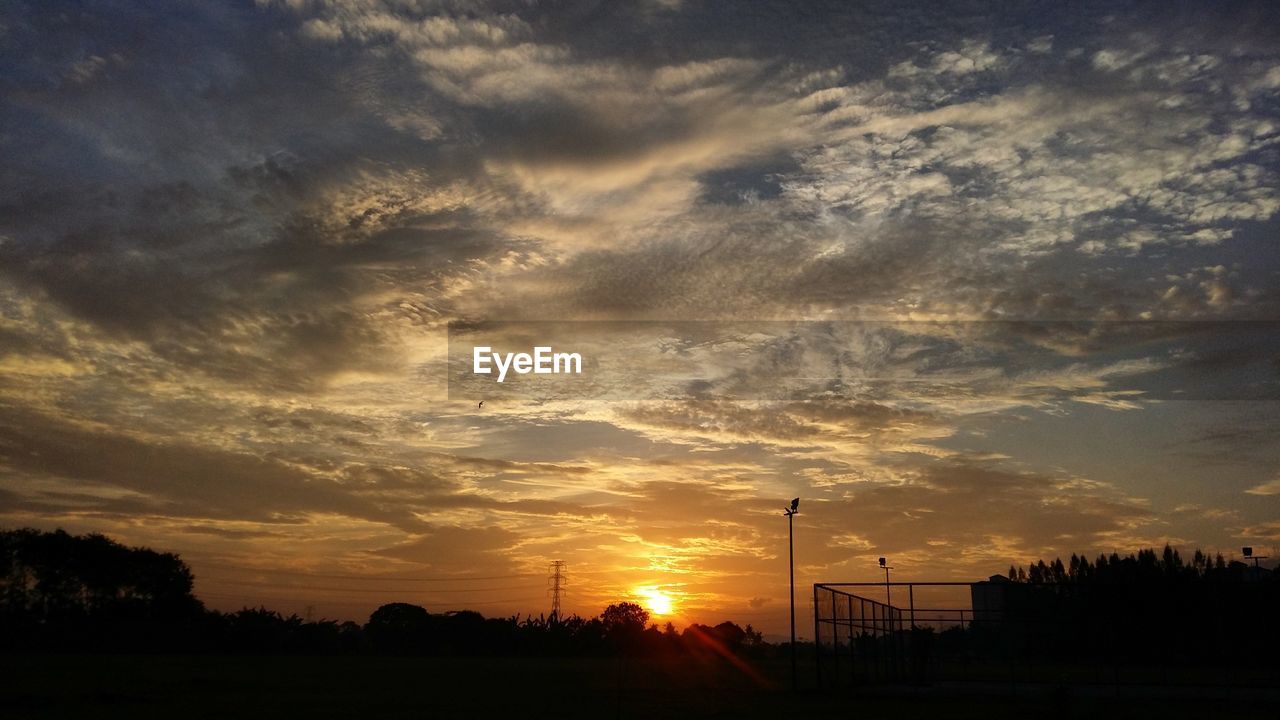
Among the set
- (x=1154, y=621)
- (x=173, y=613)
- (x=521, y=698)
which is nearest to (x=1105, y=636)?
(x=1154, y=621)

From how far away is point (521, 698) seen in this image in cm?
4222

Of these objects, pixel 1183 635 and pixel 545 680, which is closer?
pixel 1183 635

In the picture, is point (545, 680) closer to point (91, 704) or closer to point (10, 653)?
point (91, 704)

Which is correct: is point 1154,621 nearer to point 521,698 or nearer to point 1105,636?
point 1105,636

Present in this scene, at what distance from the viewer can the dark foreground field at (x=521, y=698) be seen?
32.6 metres

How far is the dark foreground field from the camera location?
107 ft

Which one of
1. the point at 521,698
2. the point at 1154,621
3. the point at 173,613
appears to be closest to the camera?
the point at 521,698

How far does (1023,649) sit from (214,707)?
40689 millimetres

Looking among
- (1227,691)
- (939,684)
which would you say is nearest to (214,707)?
(939,684)

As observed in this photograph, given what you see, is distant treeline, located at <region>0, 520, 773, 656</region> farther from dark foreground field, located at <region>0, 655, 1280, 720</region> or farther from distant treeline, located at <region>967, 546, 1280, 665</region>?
distant treeline, located at <region>967, 546, 1280, 665</region>

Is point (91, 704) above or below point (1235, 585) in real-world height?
below

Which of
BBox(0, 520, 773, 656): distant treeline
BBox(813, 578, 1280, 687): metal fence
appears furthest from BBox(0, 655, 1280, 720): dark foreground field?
BBox(0, 520, 773, 656): distant treeline

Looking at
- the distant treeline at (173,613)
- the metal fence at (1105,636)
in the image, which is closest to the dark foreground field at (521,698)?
the metal fence at (1105,636)

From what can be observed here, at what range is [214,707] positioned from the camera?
36.9 meters
